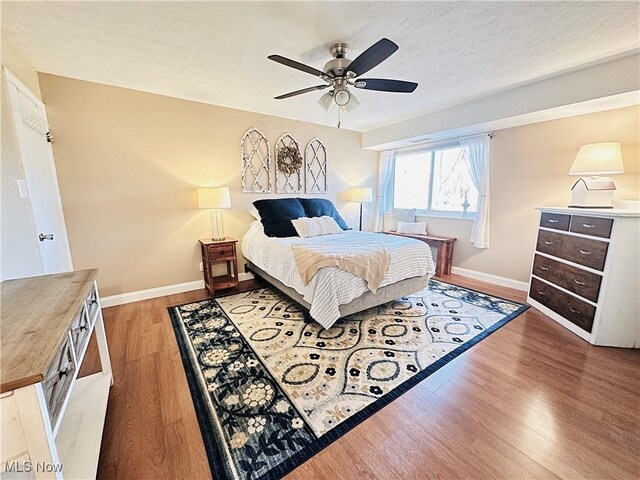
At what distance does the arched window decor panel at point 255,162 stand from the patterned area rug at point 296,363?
1.62 meters

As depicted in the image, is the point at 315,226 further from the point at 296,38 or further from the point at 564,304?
the point at 564,304

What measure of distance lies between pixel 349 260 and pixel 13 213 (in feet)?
7.78

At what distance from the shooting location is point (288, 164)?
4055 millimetres

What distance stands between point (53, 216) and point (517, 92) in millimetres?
4913

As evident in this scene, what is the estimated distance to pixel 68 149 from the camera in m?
2.66

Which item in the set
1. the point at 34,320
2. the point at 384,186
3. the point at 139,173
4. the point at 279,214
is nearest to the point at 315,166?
the point at 279,214

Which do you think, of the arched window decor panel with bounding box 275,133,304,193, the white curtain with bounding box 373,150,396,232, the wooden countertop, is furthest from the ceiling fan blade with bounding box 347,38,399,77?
the white curtain with bounding box 373,150,396,232

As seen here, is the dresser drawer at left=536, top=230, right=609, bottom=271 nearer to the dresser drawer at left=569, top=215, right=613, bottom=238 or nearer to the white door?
the dresser drawer at left=569, top=215, right=613, bottom=238

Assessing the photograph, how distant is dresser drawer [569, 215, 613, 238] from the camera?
2.20 m

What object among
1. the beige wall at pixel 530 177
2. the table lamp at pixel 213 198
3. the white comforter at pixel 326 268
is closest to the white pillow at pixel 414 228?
the beige wall at pixel 530 177

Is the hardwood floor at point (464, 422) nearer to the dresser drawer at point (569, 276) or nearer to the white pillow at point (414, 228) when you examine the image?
the dresser drawer at point (569, 276)

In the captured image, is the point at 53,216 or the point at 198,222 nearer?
the point at 53,216

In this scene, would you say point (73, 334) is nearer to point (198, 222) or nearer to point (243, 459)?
point (243, 459)

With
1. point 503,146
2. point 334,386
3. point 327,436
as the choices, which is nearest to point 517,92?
point 503,146
